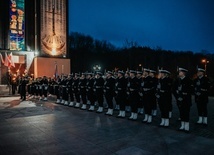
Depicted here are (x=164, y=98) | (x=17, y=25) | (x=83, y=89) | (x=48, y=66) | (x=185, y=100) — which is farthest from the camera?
(x=48, y=66)

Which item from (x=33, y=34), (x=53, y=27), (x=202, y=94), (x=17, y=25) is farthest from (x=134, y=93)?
Result: (x=17, y=25)

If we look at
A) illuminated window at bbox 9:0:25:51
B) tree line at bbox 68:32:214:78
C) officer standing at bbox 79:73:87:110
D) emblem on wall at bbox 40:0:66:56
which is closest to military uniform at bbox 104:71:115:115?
officer standing at bbox 79:73:87:110

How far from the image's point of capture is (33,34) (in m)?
28.9

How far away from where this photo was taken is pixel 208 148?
5266 mm

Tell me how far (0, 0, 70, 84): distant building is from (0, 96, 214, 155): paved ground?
2108 cm

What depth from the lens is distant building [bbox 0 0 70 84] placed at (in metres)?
27.1

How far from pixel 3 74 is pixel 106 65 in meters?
39.4

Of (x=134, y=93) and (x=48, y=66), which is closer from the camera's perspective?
(x=134, y=93)

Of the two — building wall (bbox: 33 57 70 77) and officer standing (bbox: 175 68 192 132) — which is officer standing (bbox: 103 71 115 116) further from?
building wall (bbox: 33 57 70 77)

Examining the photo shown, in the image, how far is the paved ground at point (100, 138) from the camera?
5.13 metres

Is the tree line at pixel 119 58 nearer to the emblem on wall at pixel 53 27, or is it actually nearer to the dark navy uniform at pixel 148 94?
the emblem on wall at pixel 53 27

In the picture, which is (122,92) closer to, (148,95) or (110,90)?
(110,90)

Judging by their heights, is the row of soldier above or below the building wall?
below

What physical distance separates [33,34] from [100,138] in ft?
85.6
